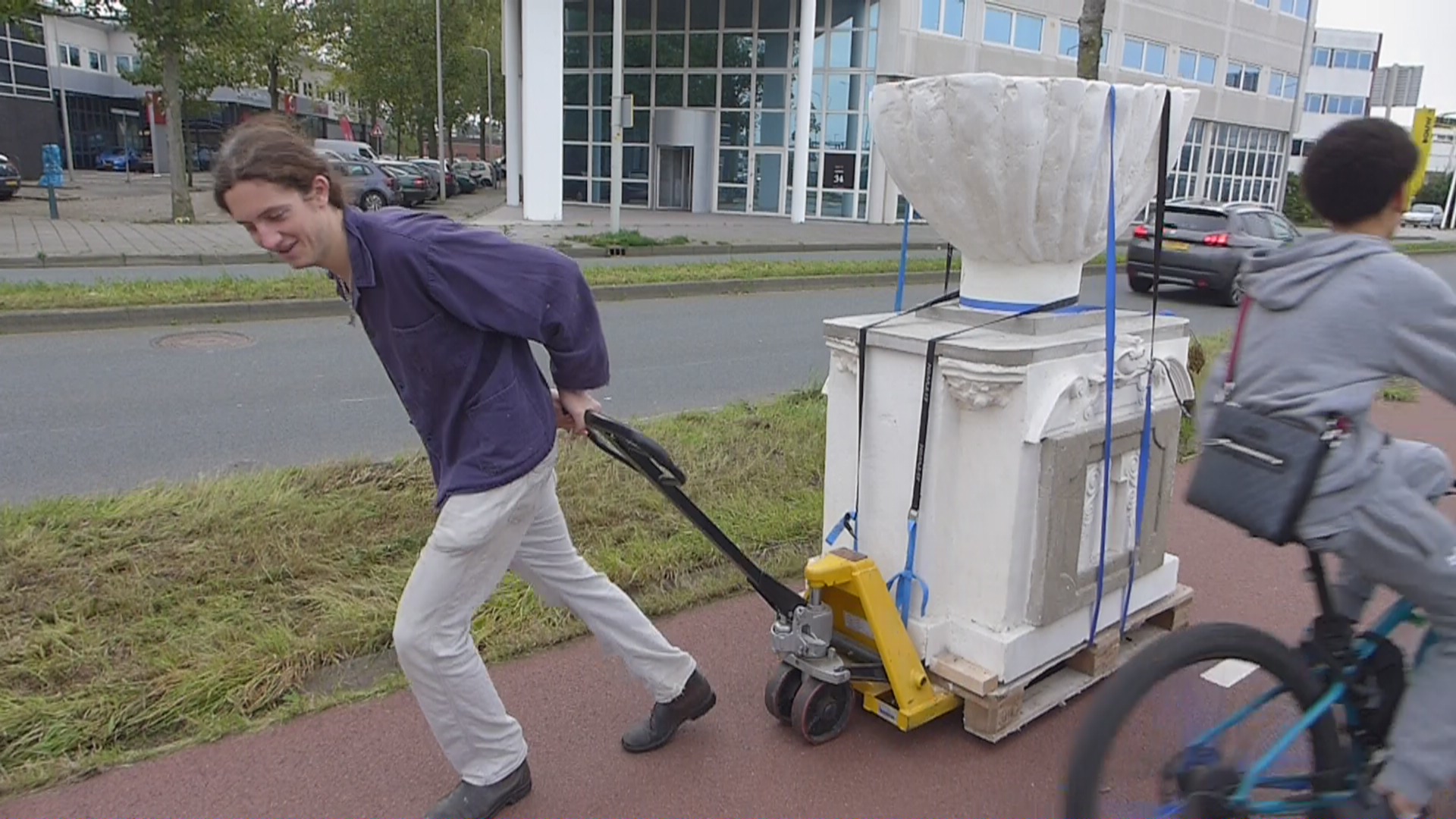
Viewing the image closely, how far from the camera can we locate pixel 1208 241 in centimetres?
1487

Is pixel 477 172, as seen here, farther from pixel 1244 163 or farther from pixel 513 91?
pixel 1244 163

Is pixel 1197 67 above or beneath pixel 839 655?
above

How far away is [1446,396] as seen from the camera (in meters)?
2.25

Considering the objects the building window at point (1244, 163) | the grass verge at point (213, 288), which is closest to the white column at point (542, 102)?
the grass verge at point (213, 288)

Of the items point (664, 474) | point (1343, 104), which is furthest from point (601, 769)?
point (1343, 104)

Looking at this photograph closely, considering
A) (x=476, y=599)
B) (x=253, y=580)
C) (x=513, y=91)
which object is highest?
(x=513, y=91)

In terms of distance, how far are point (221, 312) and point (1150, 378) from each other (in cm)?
948

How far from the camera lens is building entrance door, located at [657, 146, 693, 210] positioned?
3278cm

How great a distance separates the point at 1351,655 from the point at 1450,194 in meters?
61.6

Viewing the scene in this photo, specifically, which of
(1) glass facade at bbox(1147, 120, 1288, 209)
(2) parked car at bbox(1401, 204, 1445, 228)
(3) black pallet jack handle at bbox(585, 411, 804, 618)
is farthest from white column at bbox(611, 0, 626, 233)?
(2) parked car at bbox(1401, 204, 1445, 228)

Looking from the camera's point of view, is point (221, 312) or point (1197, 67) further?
point (1197, 67)

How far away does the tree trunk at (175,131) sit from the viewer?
19.8 meters

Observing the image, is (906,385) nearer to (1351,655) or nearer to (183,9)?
(1351,655)

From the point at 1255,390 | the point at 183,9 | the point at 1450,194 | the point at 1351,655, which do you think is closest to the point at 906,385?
the point at 1255,390
